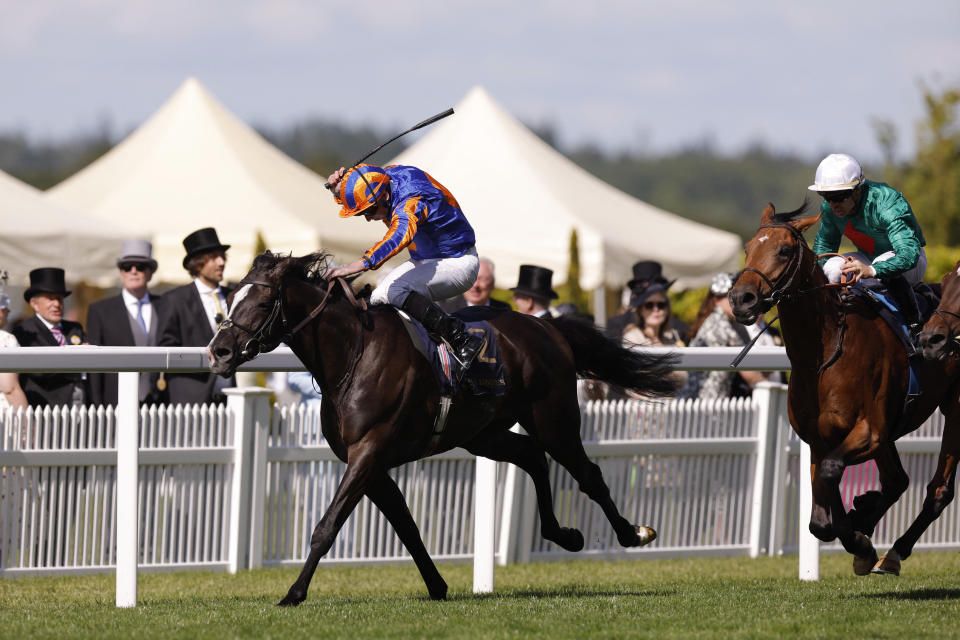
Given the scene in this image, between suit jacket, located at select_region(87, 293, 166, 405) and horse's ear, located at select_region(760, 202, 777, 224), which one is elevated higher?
horse's ear, located at select_region(760, 202, 777, 224)

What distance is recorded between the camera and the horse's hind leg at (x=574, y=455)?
714cm

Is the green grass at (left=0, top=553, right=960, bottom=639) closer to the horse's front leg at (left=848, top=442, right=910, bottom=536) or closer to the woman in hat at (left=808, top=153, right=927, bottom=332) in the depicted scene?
the horse's front leg at (left=848, top=442, right=910, bottom=536)

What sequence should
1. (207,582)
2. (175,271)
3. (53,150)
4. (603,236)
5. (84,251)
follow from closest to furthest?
(207,582), (84,251), (175,271), (603,236), (53,150)

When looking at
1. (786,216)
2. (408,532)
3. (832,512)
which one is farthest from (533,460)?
(786,216)

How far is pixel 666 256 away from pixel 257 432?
897 centimetres

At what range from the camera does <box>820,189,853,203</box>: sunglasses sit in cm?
676

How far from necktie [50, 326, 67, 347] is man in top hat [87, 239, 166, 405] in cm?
16

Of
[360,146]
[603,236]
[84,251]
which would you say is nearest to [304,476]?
[84,251]

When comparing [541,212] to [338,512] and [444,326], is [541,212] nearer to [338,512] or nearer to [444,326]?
[444,326]

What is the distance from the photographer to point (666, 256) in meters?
16.4

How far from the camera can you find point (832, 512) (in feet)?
21.4

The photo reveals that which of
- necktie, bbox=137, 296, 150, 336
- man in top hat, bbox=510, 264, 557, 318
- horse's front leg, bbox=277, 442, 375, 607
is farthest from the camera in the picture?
man in top hat, bbox=510, 264, 557, 318

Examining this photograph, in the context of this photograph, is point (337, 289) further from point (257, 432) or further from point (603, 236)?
point (603, 236)

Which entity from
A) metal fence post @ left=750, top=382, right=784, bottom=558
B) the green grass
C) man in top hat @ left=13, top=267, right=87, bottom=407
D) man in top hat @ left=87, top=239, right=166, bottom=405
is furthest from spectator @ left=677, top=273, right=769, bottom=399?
man in top hat @ left=13, top=267, right=87, bottom=407
